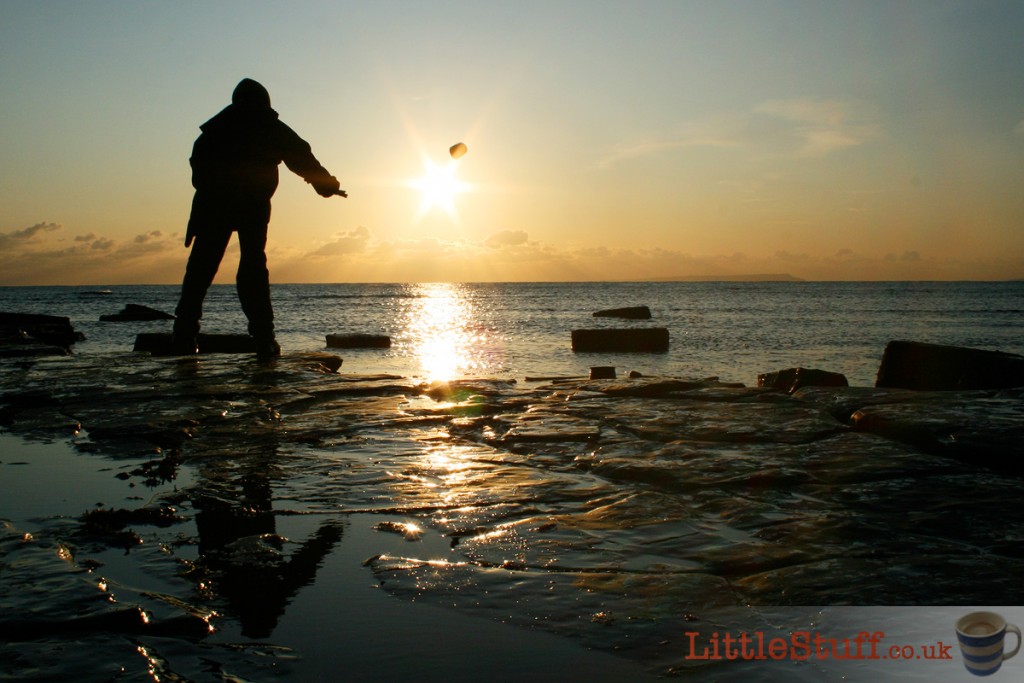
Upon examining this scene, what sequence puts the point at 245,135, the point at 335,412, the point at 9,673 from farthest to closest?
the point at 245,135 < the point at 335,412 < the point at 9,673

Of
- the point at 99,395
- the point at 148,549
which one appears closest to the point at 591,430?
the point at 148,549

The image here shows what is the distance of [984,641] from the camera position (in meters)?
1.47

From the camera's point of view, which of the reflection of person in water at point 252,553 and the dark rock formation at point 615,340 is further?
the dark rock formation at point 615,340

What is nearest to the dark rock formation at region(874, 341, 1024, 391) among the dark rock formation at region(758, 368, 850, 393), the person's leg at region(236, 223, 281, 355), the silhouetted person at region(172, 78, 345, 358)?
the dark rock formation at region(758, 368, 850, 393)

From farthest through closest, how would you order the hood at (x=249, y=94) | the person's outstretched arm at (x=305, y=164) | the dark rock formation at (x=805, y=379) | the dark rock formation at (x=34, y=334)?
the dark rock formation at (x=34, y=334), the dark rock formation at (x=805, y=379), the person's outstretched arm at (x=305, y=164), the hood at (x=249, y=94)

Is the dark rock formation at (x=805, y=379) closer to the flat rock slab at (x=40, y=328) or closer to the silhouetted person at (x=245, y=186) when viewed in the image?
the silhouetted person at (x=245, y=186)

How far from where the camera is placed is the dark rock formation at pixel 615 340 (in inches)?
742

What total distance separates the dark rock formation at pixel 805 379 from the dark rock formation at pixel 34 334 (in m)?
8.46

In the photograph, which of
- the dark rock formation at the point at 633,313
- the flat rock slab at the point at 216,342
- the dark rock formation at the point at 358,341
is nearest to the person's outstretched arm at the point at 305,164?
the flat rock slab at the point at 216,342

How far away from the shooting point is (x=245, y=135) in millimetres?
6926

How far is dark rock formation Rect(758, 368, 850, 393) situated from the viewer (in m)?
8.54

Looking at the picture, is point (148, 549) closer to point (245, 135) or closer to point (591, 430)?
point (591, 430)

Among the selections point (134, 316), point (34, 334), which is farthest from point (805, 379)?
point (134, 316)

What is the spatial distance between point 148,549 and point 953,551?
211cm
